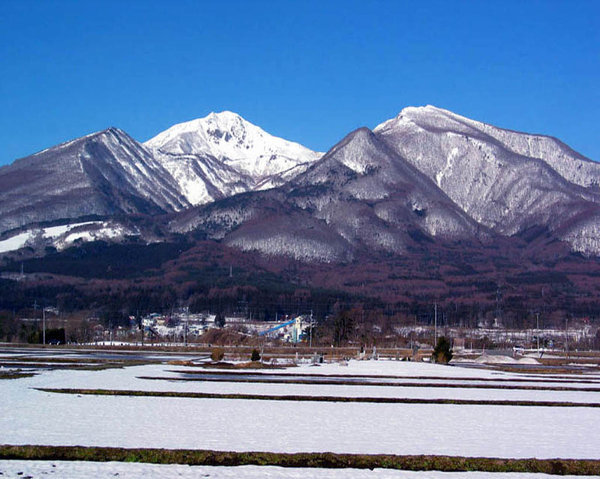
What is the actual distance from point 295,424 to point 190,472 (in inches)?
376

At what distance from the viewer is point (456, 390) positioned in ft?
163

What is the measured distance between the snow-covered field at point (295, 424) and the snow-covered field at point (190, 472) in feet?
8.78

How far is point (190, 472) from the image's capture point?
21344 mm

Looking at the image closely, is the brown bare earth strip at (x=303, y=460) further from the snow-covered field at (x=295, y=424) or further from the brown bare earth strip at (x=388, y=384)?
the brown bare earth strip at (x=388, y=384)

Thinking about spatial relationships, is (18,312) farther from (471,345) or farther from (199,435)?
(199,435)

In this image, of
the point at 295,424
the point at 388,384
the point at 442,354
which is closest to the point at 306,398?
the point at 295,424

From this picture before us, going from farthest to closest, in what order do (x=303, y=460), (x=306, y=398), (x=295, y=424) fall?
(x=306, y=398), (x=295, y=424), (x=303, y=460)

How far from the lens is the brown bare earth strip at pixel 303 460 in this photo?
2256 cm

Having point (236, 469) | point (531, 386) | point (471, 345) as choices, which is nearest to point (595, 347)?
point (471, 345)

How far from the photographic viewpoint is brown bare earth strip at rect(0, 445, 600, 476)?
22562 mm

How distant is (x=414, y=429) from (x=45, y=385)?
74.2 ft

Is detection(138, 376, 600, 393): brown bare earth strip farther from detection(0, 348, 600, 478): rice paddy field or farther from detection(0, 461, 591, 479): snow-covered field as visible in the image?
detection(0, 461, 591, 479): snow-covered field

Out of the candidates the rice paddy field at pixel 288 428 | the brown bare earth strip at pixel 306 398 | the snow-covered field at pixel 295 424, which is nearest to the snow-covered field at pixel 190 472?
the rice paddy field at pixel 288 428

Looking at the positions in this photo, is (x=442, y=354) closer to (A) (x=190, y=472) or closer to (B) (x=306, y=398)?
(B) (x=306, y=398)
